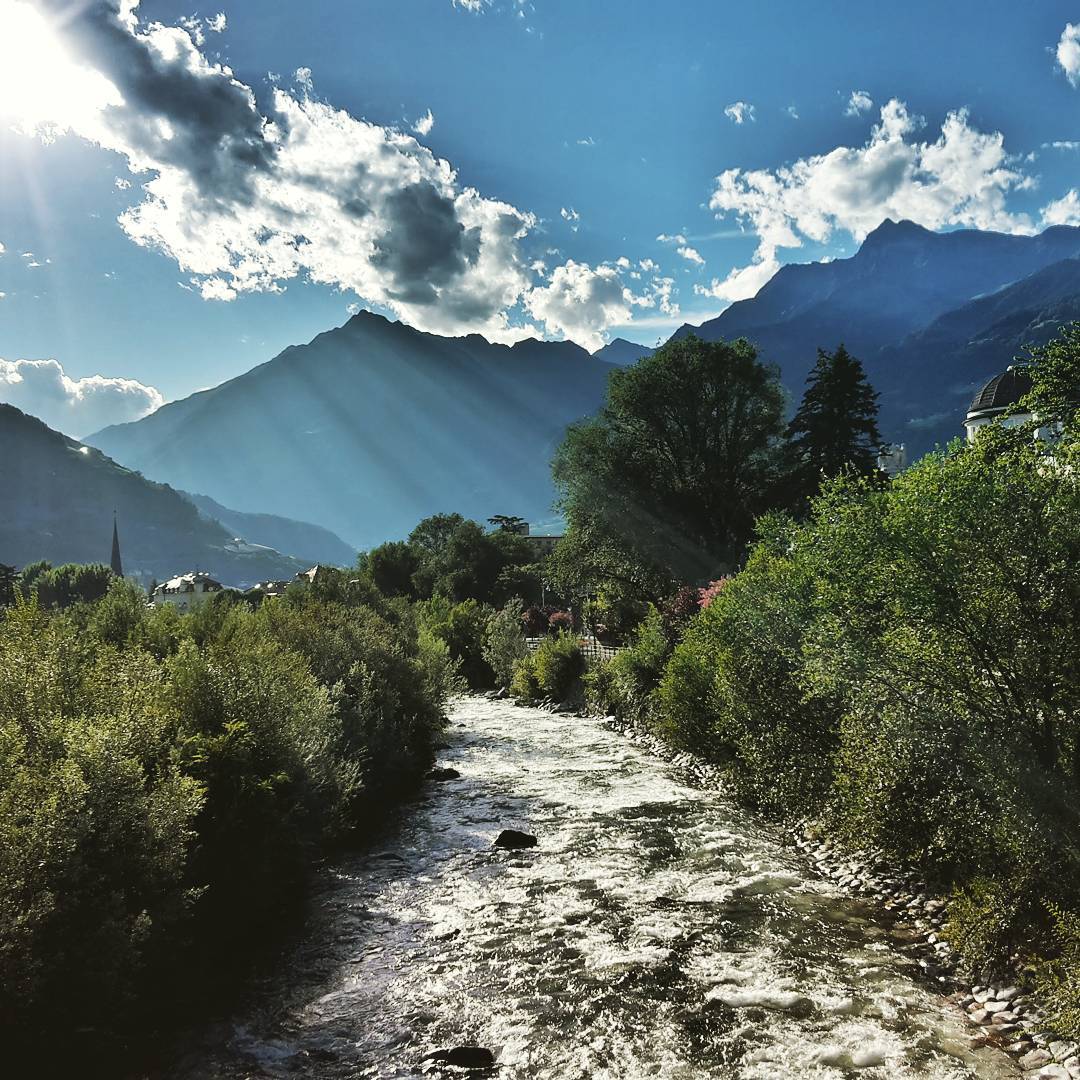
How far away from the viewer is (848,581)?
9.64m

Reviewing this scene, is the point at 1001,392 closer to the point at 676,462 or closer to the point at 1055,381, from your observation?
the point at 676,462

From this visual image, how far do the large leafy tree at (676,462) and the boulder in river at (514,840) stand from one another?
1075 inches

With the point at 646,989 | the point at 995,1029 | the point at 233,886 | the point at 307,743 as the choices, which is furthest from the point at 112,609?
the point at 995,1029

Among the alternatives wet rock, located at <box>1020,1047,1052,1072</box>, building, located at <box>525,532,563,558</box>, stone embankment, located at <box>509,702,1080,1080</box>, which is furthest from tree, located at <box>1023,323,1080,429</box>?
building, located at <box>525,532,563,558</box>

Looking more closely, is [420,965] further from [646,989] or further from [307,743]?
[307,743]

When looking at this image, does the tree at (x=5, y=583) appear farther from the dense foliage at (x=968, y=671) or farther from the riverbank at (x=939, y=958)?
the dense foliage at (x=968, y=671)

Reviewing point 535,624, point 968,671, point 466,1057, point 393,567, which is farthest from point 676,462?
point 393,567

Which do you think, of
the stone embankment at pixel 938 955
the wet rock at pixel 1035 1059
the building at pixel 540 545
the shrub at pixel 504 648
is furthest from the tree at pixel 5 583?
the wet rock at pixel 1035 1059

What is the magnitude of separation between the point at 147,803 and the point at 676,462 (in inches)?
1496

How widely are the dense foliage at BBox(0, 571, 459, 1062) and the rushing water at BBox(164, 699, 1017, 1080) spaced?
1.15m

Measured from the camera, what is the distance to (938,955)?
8.77 meters

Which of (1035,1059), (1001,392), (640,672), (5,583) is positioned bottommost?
(1035,1059)

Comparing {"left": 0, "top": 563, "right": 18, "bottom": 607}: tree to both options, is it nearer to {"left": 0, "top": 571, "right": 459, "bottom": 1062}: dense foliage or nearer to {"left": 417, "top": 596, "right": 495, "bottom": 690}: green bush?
{"left": 417, "top": 596, "right": 495, "bottom": 690}: green bush

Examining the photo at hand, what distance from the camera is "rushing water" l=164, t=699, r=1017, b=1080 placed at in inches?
279
